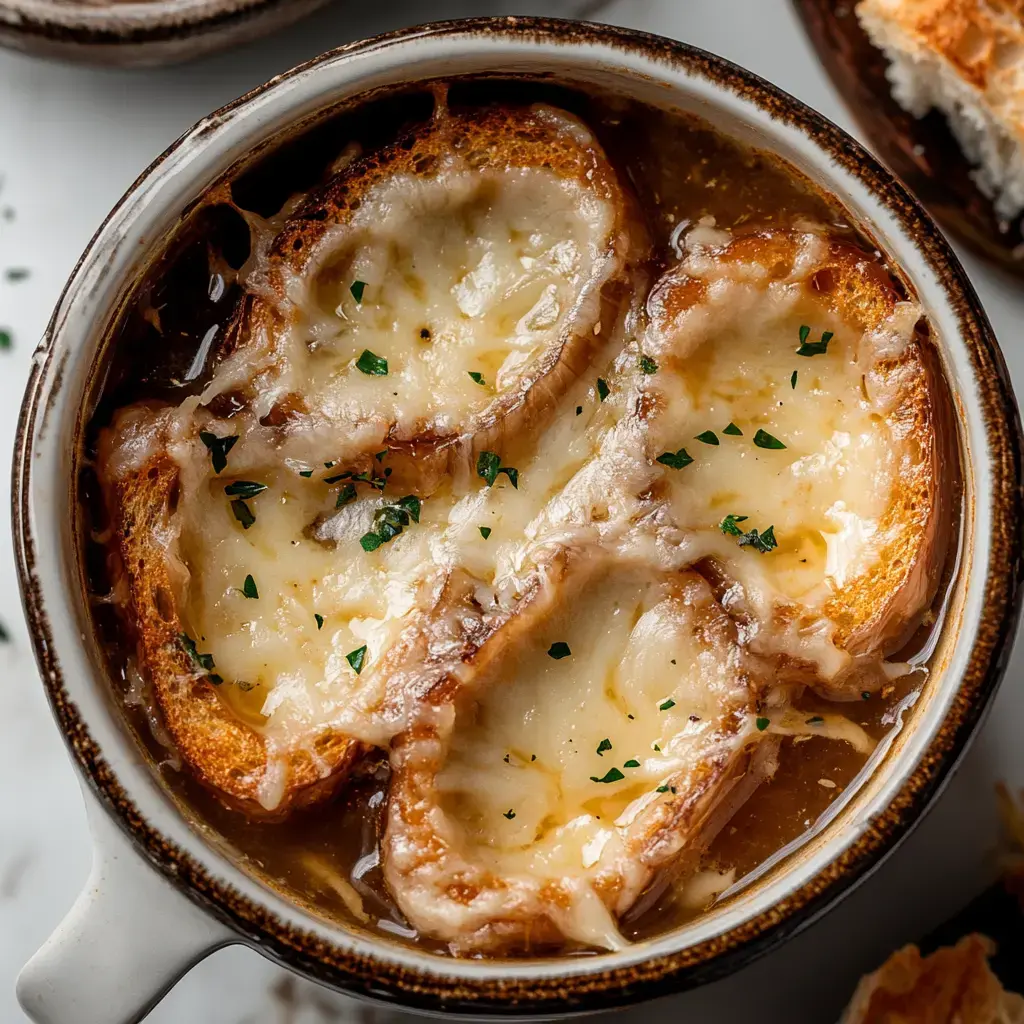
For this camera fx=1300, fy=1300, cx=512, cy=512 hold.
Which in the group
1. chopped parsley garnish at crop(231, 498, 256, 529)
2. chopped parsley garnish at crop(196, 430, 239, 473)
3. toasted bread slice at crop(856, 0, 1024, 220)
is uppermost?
toasted bread slice at crop(856, 0, 1024, 220)

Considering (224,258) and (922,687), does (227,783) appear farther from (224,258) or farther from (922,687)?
(922,687)

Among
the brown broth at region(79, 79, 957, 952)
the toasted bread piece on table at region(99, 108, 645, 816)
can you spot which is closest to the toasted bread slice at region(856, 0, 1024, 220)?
the brown broth at region(79, 79, 957, 952)

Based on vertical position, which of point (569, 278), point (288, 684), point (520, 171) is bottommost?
point (288, 684)

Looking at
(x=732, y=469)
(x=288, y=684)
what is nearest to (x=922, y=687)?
(x=732, y=469)

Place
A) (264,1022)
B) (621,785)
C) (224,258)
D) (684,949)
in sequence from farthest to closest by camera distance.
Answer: (264,1022) < (224,258) < (621,785) < (684,949)

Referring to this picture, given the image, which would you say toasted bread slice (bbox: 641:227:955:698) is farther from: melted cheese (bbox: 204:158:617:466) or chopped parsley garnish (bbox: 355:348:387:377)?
chopped parsley garnish (bbox: 355:348:387:377)

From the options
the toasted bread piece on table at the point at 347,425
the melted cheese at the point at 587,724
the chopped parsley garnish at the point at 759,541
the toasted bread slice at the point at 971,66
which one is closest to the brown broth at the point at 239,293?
the toasted bread piece on table at the point at 347,425
